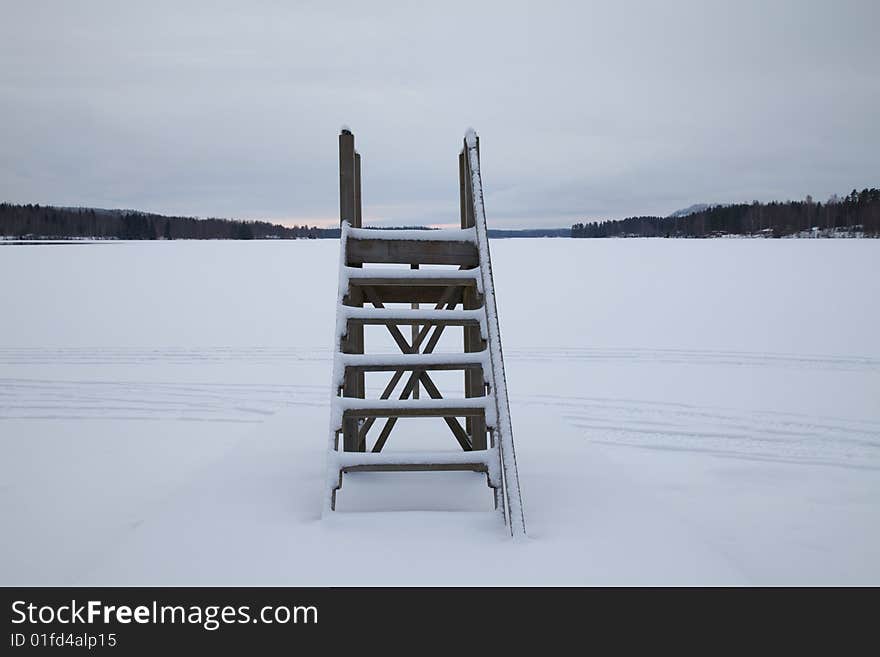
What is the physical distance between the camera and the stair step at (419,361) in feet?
15.5

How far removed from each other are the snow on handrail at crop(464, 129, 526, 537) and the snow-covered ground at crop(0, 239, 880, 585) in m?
0.23

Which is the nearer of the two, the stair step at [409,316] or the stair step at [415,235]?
the stair step at [409,316]

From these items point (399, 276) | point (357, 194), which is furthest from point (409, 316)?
point (357, 194)

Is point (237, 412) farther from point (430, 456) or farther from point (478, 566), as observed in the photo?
point (478, 566)

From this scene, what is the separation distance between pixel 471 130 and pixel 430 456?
259 cm

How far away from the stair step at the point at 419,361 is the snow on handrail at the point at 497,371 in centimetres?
12

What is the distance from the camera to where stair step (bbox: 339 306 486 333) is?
16.3 feet

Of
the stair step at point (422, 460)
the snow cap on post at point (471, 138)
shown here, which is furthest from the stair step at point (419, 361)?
the snow cap on post at point (471, 138)

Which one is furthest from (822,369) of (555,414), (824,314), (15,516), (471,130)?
(15,516)

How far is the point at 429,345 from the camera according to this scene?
616 cm

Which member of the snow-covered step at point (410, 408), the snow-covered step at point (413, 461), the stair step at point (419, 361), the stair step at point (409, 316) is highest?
the stair step at point (409, 316)

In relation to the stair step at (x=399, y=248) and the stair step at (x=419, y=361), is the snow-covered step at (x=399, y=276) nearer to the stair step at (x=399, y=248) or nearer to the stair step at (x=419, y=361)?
the stair step at (x=399, y=248)

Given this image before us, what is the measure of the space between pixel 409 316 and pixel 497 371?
35.3 inches
